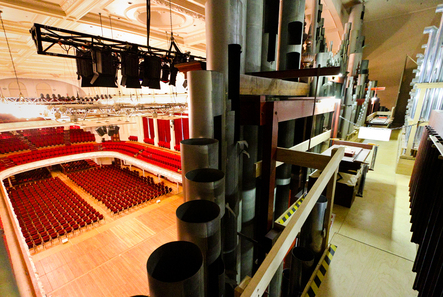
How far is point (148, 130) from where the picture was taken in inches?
758

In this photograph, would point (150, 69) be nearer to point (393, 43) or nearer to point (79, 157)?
point (393, 43)

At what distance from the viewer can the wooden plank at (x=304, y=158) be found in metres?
2.24

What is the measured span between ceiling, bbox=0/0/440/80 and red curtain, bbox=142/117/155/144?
28.6ft

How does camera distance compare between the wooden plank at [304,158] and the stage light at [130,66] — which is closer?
the wooden plank at [304,158]

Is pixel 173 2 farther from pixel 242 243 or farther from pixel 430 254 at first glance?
pixel 430 254

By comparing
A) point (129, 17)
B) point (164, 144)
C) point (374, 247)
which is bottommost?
point (164, 144)

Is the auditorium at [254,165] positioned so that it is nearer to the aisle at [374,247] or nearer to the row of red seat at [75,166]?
the aisle at [374,247]

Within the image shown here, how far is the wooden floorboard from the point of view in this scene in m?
6.02

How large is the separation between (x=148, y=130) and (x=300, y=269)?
1927 centimetres

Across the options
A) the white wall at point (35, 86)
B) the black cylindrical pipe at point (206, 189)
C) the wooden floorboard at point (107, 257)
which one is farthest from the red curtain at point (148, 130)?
the black cylindrical pipe at point (206, 189)

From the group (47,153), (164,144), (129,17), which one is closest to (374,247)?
(129,17)

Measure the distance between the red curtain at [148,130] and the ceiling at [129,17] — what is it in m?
8.71

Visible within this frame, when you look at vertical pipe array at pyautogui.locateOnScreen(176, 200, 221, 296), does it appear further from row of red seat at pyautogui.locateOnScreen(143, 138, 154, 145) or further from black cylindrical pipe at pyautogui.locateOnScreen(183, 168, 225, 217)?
row of red seat at pyautogui.locateOnScreen(143, 138, 154, 145)

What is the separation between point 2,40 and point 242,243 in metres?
12.8
